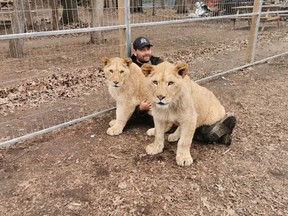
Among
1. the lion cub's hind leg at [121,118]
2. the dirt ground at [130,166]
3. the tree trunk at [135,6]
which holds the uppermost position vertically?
the tree trunk at [135,6]

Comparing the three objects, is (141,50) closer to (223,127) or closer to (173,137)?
(173,137)

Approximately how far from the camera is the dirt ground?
3141 mm

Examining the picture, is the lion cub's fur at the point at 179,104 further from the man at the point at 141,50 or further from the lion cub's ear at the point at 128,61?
the man at the point at 141,50

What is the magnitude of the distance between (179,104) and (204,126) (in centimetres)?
75

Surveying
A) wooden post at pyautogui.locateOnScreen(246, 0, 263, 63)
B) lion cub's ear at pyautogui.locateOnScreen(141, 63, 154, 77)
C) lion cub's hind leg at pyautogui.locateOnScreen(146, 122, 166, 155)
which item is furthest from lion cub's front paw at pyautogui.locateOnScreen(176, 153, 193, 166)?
wooden post at pyautogui.locateOnScreen(246, 0, 263, 63)

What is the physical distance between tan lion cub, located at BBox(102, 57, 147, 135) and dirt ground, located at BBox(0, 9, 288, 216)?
10.2 inches

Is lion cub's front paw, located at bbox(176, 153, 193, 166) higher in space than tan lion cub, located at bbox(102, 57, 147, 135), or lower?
lower

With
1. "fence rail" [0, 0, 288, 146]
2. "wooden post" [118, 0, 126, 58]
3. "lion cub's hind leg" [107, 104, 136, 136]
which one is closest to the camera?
"lion cub's hind leg" [107, 104, 136, 136]

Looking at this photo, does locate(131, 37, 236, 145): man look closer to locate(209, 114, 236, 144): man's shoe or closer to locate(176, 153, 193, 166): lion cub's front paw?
locate(209, 114, 236, 144): man's shoe

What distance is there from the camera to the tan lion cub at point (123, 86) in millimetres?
4242

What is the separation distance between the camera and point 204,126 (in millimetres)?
4086

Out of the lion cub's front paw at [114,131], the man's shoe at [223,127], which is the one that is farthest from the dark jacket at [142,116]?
the man's shoe at [223,127]

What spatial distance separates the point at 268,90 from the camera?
6633 millimetres

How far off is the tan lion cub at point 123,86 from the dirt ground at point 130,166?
258 mm
